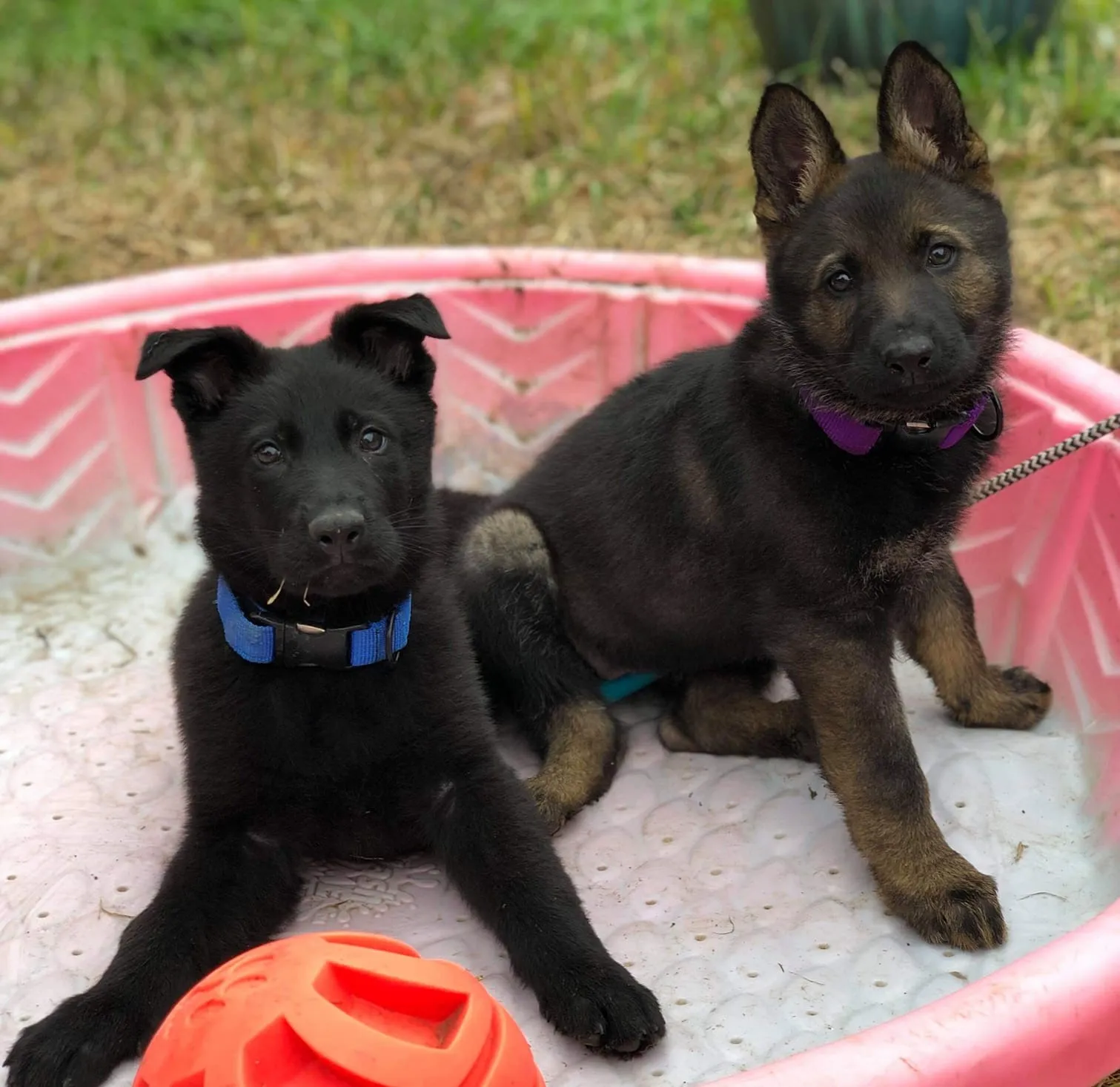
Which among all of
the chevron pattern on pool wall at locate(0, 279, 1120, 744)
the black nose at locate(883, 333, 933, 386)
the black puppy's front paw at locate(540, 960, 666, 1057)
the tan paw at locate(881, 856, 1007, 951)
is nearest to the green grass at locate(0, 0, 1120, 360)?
the chevron pattern on pool wall at locate(0, 279, 1120, 744)

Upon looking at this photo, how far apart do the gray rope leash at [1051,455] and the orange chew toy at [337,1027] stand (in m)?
1.74

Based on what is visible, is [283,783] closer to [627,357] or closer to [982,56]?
[627,357]

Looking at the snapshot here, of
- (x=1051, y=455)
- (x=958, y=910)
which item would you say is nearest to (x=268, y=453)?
(x=958, y=910)

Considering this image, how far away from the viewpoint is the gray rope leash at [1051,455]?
3291mm

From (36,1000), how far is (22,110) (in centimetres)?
602

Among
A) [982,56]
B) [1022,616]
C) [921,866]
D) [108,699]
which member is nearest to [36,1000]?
[108,699]

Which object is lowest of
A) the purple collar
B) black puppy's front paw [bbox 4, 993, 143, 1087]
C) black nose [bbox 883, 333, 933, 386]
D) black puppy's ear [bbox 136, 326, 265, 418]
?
black puppy's front paw [bbox 4, 993, 143, 1087]

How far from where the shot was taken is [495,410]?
186 inches

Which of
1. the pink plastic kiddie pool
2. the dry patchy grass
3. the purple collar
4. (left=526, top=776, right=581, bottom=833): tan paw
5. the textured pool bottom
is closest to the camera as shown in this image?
the pink plastic kiddie pool

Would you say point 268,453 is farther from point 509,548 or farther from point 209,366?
point 509,548

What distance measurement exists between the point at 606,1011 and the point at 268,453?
4.04ft

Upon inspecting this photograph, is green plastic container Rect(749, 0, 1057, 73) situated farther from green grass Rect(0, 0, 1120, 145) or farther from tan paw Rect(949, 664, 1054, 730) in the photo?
tan paw Rect(949, 664, 1054, 730)

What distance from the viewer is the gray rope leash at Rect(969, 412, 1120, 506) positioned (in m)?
3.29

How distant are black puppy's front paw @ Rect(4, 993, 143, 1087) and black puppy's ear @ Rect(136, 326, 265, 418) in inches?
45.7
